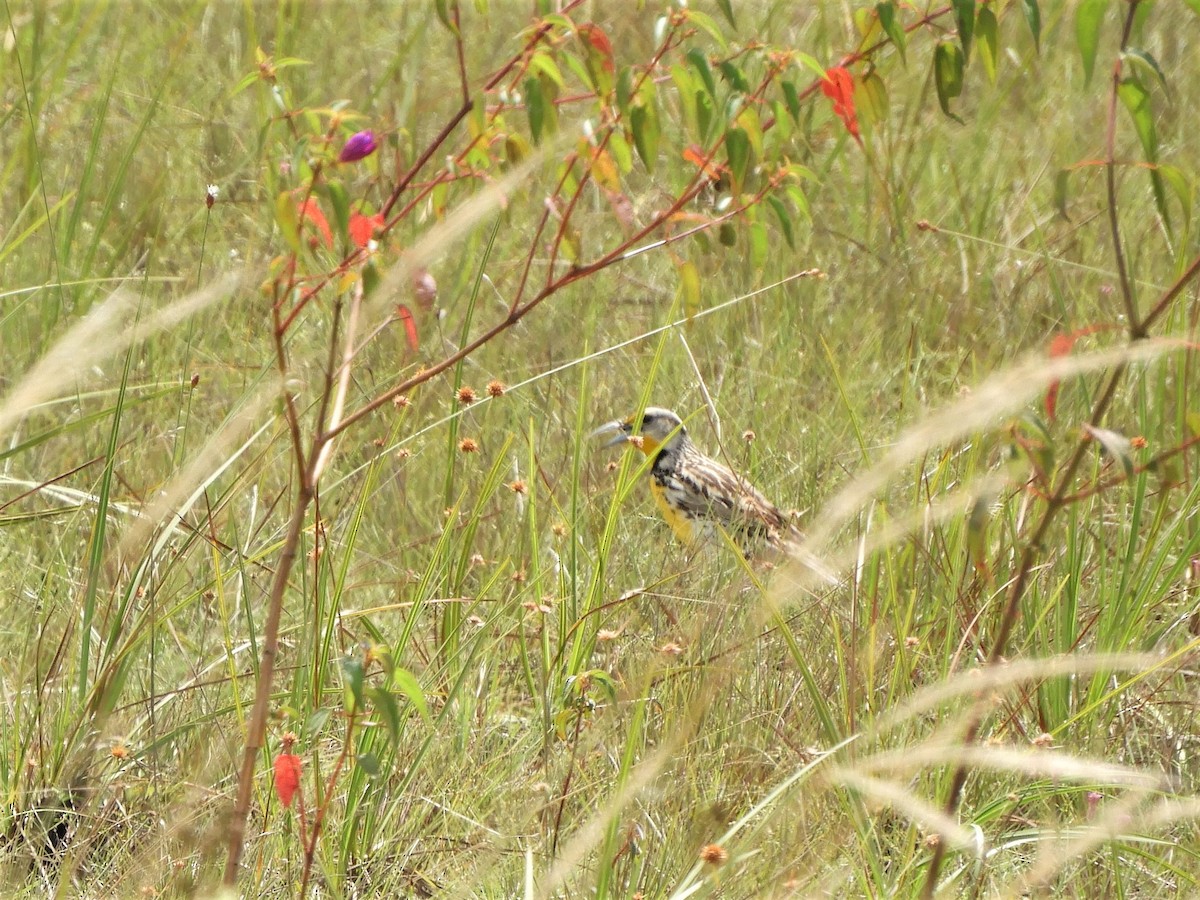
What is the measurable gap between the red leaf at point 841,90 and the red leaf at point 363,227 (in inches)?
26.1

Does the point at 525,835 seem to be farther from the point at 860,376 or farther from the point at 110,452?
the point at 860,376

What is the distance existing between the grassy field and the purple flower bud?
0.09 meters

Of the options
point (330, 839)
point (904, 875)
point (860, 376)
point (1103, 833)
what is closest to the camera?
point (1103, 833)

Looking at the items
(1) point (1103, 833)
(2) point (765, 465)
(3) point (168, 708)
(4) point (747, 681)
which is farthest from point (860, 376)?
(1) point (1103, 833)

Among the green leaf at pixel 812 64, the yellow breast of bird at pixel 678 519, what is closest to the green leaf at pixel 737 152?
the green leaf at pixel 812 64

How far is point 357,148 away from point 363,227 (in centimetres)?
11

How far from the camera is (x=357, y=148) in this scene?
7.09 ft

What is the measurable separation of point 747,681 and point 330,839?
0.97 meters

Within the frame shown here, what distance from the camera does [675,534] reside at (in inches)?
192

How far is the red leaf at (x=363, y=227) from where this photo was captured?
221 centimetres

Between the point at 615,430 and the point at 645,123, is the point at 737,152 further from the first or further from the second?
the point at 615,430

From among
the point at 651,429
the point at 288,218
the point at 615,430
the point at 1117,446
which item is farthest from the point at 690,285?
the point at 651,429

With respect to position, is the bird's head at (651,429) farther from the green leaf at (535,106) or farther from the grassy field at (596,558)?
the green leaf at (535,106)

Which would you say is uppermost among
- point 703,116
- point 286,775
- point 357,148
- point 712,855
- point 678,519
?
point 357,148
